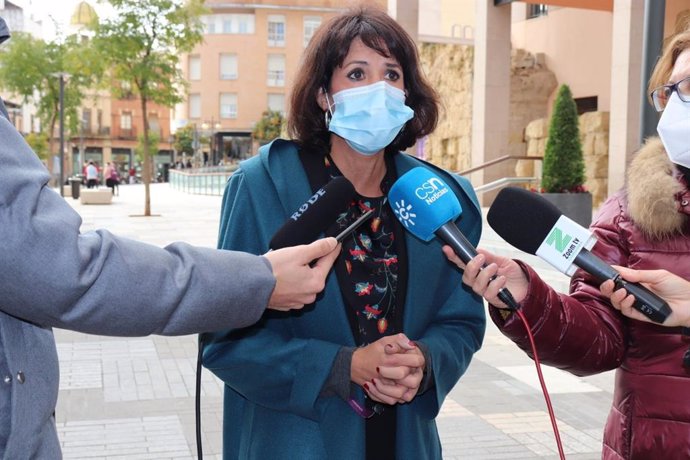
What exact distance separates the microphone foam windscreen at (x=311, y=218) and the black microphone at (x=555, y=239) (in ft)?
1.39

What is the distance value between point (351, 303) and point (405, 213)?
32cm

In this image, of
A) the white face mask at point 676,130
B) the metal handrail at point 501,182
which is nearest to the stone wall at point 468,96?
the metal handrail at point 501,182

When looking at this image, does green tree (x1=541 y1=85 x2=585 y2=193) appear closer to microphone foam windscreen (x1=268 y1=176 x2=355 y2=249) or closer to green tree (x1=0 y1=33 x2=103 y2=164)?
microphone foam windscreen (x1=268 y1=176 x2=355 y2=249)

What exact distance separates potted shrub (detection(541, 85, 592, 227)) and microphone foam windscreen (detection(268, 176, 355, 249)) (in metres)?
12.5

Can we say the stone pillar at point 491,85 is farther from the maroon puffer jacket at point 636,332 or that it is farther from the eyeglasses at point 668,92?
the maroon puffer jacket at point 636,332

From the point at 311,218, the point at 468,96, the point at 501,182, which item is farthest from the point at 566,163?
the point at 311,218

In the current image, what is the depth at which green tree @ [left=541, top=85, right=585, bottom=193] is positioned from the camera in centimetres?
1420

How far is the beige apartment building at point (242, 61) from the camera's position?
65.4 m

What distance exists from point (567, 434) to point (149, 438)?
247cm

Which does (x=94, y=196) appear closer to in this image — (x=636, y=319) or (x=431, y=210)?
(x=431, y=210)

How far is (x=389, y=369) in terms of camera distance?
2129mm

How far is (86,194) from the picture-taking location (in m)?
28.6

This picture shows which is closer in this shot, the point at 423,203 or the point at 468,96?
the point at 423,203

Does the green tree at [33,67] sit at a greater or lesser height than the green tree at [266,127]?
greater
